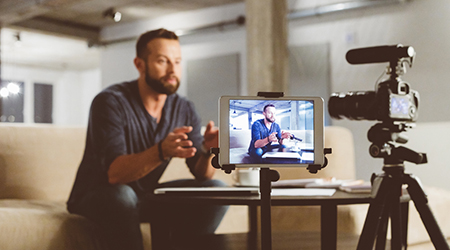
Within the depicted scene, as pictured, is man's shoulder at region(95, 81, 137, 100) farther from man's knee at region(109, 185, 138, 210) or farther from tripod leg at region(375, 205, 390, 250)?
tripod leg at region(375, 205, 390, 250)

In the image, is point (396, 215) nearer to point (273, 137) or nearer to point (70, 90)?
point (273, 137)

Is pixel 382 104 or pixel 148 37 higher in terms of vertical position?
pixel 148 37

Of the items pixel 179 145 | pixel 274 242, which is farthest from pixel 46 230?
pixel 274 242

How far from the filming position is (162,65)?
6.26 feet

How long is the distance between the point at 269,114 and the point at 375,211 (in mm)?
554

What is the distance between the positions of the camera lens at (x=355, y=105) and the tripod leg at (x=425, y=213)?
9.2 inches

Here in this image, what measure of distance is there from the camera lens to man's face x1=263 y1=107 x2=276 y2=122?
592 millimetres

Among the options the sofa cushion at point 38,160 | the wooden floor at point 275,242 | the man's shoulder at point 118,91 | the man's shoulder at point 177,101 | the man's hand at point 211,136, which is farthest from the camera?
the sofa cushion at point 38,160

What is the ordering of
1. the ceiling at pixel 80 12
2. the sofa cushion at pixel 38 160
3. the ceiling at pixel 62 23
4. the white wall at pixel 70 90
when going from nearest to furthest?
the sofa cushion at pixel 38 160
the ceiling at pixel 80 12
the ceiling at pixel 62 23
the white wall at pixel 70 90

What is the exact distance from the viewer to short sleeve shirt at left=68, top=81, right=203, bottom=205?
173cm

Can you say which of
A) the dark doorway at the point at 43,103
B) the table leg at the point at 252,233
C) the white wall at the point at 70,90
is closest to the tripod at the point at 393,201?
the table leg at the point at 252,233

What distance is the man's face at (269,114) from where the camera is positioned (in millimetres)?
1053

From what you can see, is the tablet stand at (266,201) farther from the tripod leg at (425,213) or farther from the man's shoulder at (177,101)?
the man's shoulder at (177,101)

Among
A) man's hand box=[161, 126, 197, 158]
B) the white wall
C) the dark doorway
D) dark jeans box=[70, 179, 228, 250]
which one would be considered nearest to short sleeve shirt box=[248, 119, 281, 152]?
man's hand box=[161, 126, 197, 158]
